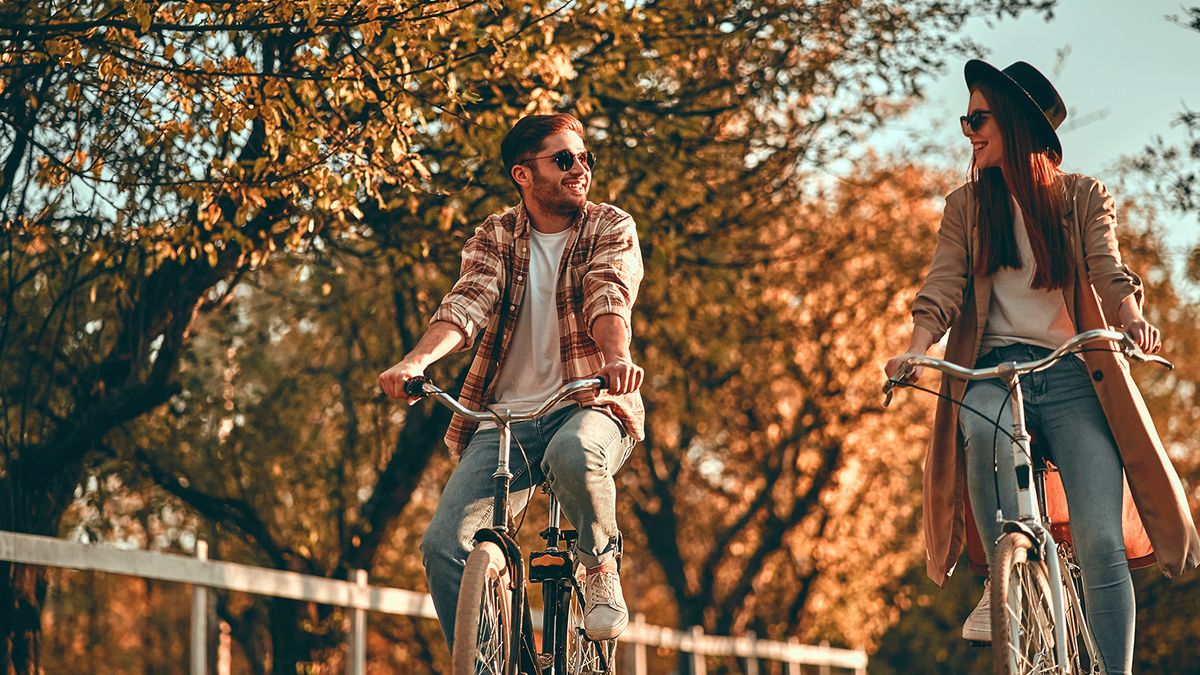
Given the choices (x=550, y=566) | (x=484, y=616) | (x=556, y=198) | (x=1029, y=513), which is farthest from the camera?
(x=556, y=198)

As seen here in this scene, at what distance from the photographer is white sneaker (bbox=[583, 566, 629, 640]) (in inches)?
186

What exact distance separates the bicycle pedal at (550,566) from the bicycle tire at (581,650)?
0.07 meters

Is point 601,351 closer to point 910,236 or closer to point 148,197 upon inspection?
point 148,197

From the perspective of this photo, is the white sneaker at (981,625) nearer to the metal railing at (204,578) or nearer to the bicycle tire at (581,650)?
the bicycle tire at (581,650)

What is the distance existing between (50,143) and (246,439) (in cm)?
857

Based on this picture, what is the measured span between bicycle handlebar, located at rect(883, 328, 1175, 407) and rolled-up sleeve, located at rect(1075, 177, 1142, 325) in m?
0.27

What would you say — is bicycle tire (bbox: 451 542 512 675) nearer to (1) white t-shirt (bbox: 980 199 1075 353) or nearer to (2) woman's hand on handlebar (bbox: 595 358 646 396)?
(2) woman's hand on handlebar (bbox: 595 358 646 396)

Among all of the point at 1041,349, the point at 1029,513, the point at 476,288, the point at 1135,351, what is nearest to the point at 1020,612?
the point at 1029,513

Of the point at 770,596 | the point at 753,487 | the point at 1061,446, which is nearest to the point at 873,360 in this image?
the point at 753,487

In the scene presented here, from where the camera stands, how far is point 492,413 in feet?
15.3

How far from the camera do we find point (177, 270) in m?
10.4

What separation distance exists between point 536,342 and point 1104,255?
6.54 feet

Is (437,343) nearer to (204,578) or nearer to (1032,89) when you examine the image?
(1032,89)

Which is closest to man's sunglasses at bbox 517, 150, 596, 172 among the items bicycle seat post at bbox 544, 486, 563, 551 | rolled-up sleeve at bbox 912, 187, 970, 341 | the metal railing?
bicycle seat post at bbox 544, 486, 563, 551
